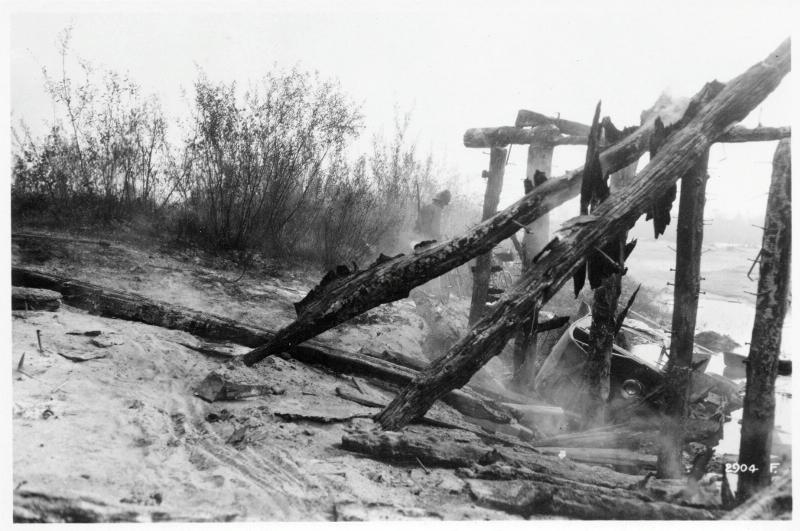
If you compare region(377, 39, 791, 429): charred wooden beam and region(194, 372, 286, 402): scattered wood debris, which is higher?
region(377, 39, 791, 429): charred wooden beam

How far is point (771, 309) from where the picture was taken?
347 centimetres

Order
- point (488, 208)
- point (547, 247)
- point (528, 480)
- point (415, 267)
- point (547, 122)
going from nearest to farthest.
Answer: point (528, 480) < point (547, 247) < point (415, 267) < point (547, 122) < point (488, 208)

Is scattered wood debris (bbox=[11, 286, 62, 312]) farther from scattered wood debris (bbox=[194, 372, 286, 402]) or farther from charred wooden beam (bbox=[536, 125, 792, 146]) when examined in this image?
charred wooden beam (bbox=[536, 125, 792, 146])

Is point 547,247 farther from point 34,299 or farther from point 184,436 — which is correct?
point 34,299

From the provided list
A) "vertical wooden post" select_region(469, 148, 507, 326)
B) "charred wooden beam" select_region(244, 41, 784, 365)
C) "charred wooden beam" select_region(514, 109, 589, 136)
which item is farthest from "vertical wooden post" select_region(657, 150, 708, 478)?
"vertical wooden post" select_region(469, 148, 507, 326)

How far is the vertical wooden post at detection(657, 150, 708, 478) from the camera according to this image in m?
4.02

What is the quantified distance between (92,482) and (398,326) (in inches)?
209

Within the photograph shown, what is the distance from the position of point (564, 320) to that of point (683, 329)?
1107 mm

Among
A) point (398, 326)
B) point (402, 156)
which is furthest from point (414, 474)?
point (402, 156)

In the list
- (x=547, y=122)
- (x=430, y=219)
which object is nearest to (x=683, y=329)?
(x=547, y=122)

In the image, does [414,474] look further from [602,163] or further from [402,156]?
[402,156]

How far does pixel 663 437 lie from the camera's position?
4.04 m

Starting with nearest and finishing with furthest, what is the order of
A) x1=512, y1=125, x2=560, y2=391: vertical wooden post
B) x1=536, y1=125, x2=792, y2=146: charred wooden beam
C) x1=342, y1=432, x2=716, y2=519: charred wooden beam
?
x1=342, y1=432, x2=716, y2=519: charred wooden beam < x1=536, y1=125, x2=792, y2=146: charred wooden beam < x1=512, y1=125, x2=560, y2=391: vertical wooden post

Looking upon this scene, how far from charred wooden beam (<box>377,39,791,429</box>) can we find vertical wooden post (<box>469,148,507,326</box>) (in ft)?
10.5
